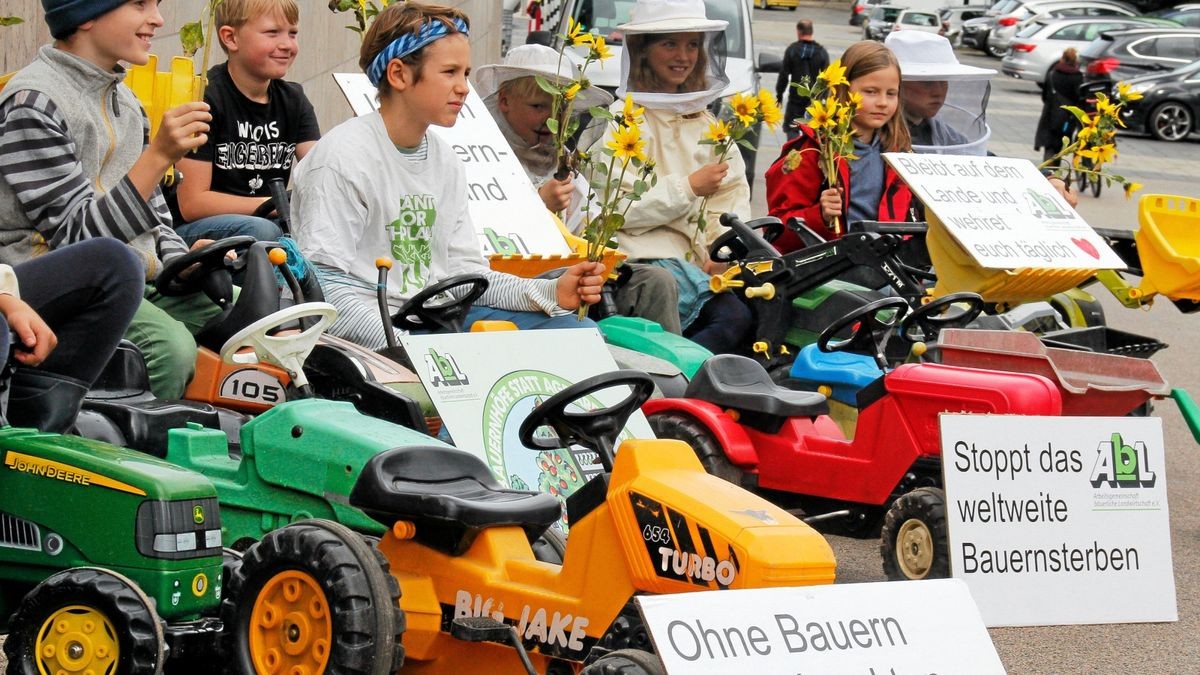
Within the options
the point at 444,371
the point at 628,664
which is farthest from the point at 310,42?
the point at 628,664

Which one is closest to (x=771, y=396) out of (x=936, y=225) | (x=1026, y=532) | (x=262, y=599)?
(x=1026, y=532)

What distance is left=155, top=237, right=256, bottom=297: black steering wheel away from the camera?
454 centimetres

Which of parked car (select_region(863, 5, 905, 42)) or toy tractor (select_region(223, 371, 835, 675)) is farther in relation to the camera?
parked car (select_region(863, 5, 905, 42))

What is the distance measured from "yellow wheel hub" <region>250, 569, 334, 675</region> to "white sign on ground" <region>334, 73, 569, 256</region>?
2920mm

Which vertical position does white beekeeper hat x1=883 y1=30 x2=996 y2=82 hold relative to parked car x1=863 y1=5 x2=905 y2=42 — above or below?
above

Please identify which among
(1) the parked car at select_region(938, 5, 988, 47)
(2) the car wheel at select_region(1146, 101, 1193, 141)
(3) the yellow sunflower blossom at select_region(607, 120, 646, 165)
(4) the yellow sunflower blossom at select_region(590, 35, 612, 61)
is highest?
(4) the yellow sunflower blossom at select_region(590, 35, 612, 61)

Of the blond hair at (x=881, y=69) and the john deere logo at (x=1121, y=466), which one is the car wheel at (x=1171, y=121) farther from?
the john deere logo at (x=1121, y=466)

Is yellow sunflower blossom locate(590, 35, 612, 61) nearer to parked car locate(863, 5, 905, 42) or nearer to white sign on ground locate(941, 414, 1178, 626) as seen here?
white sign on ground locate(941, 414, 1178, 626)

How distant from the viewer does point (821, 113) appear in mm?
7074

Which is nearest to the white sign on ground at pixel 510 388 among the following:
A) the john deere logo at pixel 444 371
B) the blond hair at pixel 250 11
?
the john deere logo at pixel 444 371

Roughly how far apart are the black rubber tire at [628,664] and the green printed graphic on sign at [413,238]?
95.2 inches

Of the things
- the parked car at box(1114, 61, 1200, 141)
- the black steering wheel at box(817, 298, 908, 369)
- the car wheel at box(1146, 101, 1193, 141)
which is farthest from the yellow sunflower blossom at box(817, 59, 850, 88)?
the car wheel at box(1146, 101, 1193, 141)

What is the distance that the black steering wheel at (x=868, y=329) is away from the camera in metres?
5.84

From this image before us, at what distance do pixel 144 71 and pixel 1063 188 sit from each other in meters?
4.29
